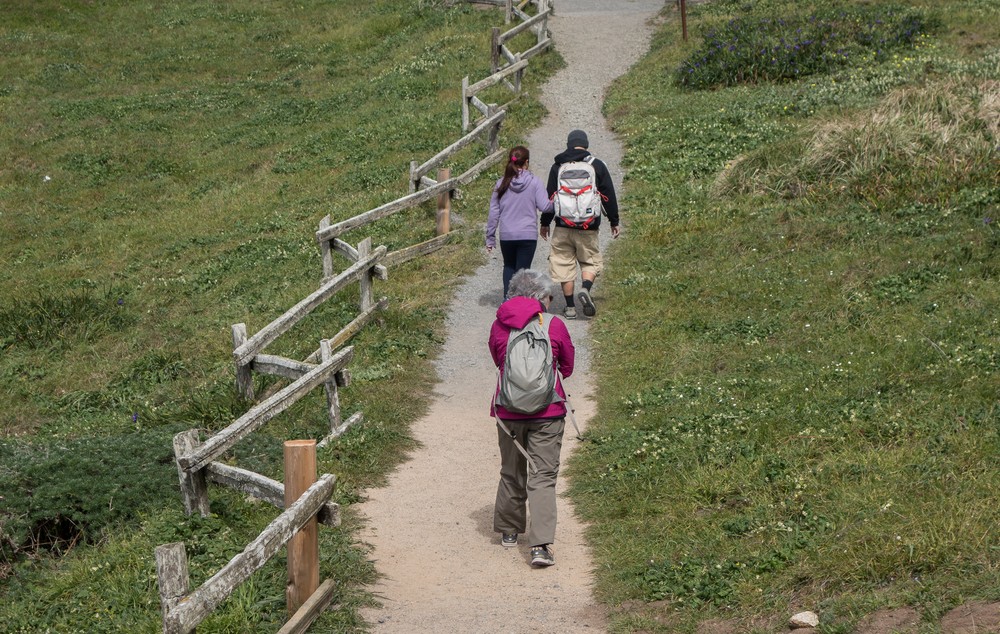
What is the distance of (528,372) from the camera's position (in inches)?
296

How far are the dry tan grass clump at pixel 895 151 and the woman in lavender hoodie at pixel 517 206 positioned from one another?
486 cm

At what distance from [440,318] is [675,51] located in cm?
1489

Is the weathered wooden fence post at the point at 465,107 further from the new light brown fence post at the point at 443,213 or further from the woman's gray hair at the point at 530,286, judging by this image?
the woman's gray hair at the point at 530,286

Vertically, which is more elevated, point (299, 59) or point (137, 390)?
point (299, 59)

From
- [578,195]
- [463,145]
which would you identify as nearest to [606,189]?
[578,195]

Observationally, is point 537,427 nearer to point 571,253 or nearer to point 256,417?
point 256,417

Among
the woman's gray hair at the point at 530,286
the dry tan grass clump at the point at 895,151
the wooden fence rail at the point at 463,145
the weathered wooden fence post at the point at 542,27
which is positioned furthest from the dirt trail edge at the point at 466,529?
the weathered wooden fence post at the point at 542,27

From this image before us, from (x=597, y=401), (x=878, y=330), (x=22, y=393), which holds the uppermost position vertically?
(x=878, y=330)

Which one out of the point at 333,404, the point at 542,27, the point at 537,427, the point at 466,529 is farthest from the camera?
the point at 542,27

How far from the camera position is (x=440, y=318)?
13.4 m

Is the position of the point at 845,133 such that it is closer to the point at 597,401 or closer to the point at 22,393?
the point at 597,401

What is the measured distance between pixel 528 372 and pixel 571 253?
18.5 ft

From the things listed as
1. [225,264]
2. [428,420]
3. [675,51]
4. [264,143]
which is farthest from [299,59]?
[428,420]

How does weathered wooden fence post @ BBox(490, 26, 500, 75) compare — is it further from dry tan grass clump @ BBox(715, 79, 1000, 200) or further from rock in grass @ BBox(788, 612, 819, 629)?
rock in grass @ BBox(788, 612, 819, 629)
